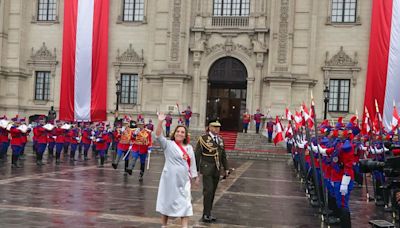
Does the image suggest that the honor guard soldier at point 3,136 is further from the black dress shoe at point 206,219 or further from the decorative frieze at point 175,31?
the decorative frieze at point 175,31

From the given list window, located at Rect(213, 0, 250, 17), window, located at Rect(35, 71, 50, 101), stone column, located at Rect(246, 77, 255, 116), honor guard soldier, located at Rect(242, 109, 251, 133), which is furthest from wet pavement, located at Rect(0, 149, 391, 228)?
window, located at Rect(35, 71, 50, 101)

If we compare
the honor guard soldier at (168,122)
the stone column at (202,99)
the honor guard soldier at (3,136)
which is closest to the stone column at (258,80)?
the stone column at (202,99)

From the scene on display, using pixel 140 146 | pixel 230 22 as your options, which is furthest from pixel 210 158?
pixel 230 22

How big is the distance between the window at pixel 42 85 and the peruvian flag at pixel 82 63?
12.9 feet

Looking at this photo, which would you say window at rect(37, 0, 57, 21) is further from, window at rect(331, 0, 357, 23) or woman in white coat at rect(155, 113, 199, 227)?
woman in white coat at rect(155, 113, 199, 227)

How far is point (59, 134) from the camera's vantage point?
22.9 m

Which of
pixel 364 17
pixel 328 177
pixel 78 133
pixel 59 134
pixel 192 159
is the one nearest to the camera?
pixel 192 159

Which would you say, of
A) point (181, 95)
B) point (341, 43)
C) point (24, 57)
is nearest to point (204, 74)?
point (181, 95)

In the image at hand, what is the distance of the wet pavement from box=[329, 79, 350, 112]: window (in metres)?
18.4

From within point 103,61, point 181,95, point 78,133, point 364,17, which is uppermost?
point 364,17

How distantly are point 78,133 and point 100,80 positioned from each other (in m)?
12.9

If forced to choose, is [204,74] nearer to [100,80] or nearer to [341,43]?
[100,80]

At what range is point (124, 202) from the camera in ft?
39.9

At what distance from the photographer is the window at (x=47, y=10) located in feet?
132
